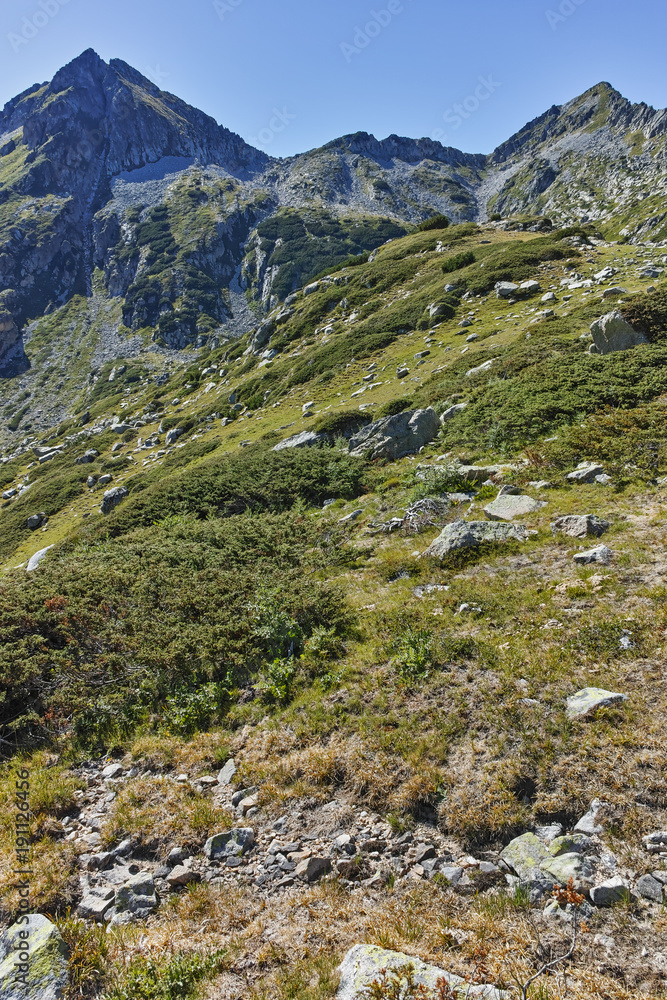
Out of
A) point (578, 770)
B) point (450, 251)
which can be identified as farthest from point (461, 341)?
point (578, 770)

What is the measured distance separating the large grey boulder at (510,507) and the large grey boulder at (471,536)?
29.0 inches

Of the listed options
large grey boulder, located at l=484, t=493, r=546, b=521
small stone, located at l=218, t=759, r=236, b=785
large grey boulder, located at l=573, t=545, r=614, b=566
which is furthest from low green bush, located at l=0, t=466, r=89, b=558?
large grey boulder, located at l=573, t=545, r=614, b=566

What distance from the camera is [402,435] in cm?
2075

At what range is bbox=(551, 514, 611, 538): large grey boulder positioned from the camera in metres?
10.1

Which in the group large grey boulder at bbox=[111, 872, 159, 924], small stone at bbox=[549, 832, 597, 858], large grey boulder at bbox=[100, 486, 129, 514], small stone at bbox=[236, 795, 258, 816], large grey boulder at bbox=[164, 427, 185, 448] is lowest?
small stone at bbox=[549, 832, 597, 858]

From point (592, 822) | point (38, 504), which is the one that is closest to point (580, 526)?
point (592, 822)

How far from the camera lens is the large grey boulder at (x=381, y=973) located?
3959mm

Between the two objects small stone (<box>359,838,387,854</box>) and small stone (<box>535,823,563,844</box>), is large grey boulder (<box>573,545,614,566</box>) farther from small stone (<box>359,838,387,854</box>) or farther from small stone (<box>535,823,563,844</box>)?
small stone (<box>359,838,387,854</box>)

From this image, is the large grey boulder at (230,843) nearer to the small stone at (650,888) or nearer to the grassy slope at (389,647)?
the grassy slope at (389,647)

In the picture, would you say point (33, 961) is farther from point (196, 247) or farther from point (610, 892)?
point (196, 247)

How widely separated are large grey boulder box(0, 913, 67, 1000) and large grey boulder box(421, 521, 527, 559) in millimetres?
9092

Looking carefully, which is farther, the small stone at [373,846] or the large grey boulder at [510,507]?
the large grey boulder at [510,507]

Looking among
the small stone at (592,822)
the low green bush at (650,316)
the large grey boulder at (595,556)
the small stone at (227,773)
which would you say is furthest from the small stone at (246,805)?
the low green bush at (650,316)

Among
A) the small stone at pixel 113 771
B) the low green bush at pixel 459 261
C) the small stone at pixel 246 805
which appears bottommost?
the small stone at pixel 246 805
